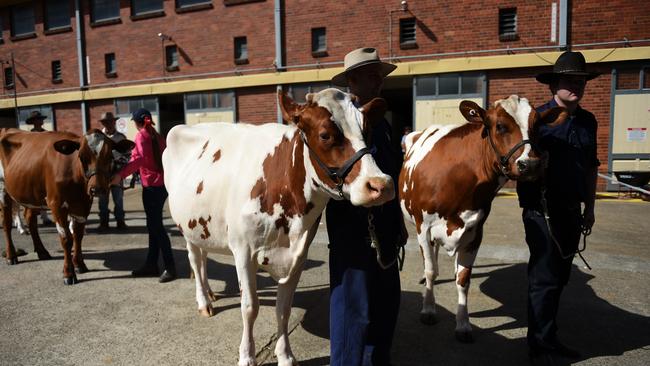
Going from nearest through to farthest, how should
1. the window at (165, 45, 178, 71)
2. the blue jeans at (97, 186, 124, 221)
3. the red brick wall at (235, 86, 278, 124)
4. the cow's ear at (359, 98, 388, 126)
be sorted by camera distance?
the cow's ear at (359, 98, 388, 126) → the blue jeans at (97, 186, 124, 221) → the red brick wall at (235, 86, 278, 124) → the window at (165, 45, 178, 71)

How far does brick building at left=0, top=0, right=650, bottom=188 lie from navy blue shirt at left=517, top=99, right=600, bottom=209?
1071cm

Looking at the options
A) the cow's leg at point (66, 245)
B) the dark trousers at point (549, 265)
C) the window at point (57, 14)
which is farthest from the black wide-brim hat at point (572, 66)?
the window at point (57, 14)

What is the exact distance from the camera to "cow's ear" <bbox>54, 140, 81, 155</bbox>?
466 centimetres

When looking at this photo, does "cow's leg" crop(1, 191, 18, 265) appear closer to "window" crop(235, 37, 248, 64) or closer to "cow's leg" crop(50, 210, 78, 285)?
"cow's leg" crop(50, 210, 78, 285)

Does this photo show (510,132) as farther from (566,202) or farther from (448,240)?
(448,240)

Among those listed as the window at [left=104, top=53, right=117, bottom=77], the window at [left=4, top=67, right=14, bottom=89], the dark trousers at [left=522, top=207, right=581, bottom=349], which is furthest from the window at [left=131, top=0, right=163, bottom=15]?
the dark trousers at [left=522, top=207, right=581, bottom=349]

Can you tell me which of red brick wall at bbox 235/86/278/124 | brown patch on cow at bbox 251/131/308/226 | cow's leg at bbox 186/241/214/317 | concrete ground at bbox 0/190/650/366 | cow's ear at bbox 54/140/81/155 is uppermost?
red brick wall at bbox 235/86/278/124

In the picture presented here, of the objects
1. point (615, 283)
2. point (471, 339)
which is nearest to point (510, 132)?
point (471, 339)

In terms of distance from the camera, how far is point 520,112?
3.03m

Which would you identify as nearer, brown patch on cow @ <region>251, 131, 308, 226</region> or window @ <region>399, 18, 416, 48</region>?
brown patch on cow @ <region>251, 131, 308, 226</region>

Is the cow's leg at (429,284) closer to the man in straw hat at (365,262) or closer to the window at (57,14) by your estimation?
the man in straw hat at (365,262)

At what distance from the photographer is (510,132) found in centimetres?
305

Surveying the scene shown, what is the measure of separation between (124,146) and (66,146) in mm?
617

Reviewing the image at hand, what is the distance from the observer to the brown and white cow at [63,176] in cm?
465
